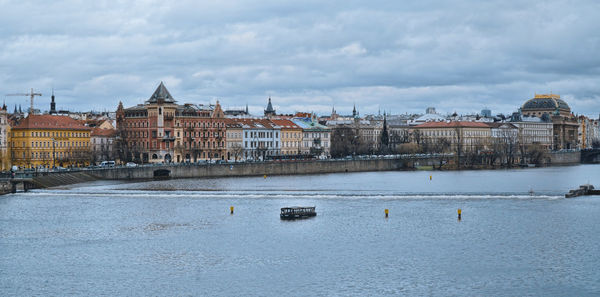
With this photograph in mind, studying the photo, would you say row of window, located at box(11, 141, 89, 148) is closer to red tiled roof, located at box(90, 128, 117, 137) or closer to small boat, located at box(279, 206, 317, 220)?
red tiled roof, located at box(90, 128, 117, 137)

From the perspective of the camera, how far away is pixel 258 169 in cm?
11025

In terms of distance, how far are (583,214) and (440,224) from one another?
11.7m

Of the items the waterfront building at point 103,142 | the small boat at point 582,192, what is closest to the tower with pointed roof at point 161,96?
the waterfront building at point 103,142

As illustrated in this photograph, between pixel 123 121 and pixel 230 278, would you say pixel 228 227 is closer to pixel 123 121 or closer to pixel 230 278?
pixel 230 278

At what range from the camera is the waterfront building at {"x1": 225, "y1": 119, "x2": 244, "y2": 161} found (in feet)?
443

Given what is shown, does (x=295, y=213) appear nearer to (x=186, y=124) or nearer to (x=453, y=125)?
(x=186, y=124)

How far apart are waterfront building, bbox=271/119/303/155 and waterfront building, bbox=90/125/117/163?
Result: 32.6 metres

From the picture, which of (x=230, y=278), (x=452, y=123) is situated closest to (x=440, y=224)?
(x=230, y=278)

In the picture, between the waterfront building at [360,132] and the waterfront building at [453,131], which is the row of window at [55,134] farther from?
the waterfront building at [453,131]

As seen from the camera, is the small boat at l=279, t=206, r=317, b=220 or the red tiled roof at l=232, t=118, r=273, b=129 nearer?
the small boat at l=279, t=206, r=317, b=220

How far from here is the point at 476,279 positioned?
37.4 meters

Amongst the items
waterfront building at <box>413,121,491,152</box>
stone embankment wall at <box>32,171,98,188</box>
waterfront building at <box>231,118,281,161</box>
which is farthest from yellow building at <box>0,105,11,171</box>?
waterfront building at <box>413,121,491,152</box>

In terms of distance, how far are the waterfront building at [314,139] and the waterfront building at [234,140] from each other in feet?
59.7

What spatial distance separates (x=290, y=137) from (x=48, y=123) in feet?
162
